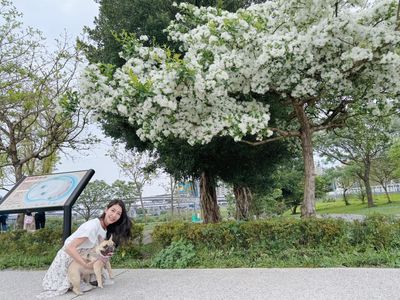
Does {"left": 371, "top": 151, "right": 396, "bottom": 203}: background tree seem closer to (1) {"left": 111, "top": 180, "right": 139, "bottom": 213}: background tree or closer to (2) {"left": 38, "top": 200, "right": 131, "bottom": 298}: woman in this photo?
(1) {"left": 111, "top": 180, "right": 139, "bottom": 213}: background tree

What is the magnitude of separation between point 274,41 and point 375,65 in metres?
1.64

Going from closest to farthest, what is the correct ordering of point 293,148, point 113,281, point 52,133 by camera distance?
point 113,281 < point 293,148 < point 52,133

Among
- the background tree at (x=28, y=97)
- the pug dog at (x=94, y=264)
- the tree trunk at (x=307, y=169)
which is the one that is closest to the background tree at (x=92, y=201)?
the background tree at (x=28, y=97)

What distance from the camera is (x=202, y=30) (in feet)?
17.9

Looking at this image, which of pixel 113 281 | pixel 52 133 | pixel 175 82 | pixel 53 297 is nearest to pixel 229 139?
pixel 175 82

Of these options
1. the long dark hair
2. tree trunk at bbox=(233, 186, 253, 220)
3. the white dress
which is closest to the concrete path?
the white dress

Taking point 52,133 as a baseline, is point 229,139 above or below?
below

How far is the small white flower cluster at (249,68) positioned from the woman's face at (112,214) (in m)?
1.59

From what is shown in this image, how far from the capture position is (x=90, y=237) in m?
3.84

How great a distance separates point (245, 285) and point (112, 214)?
5.48ft

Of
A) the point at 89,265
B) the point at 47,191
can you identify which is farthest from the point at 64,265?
the point at 47,191

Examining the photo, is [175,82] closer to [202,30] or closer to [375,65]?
[202,30]

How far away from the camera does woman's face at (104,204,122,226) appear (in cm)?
400

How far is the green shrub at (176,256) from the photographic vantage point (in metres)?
5.13
